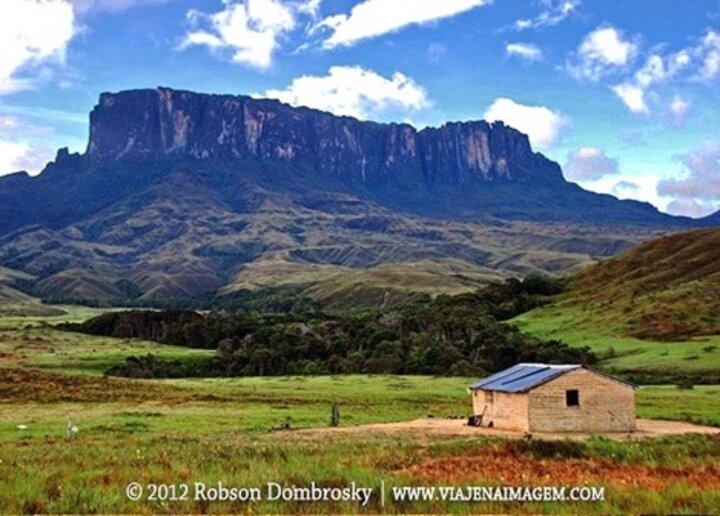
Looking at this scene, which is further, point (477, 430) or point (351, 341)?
point (351, 341)

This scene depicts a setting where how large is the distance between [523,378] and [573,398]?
314 centimetres

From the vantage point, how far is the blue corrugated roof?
43.5 meters

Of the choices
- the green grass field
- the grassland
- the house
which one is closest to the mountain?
the green grass field

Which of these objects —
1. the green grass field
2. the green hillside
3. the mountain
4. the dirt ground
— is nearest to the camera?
the dirt ground

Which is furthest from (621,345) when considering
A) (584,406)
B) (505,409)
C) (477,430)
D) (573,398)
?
(477,430)

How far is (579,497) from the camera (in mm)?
15742

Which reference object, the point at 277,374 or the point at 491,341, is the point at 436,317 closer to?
the point at 491,341

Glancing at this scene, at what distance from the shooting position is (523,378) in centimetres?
4606

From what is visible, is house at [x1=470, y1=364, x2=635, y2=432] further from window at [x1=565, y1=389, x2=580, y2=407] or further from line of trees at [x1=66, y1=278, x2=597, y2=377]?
line of trees at [x1=66, y1=278, x2=597, y2=377]

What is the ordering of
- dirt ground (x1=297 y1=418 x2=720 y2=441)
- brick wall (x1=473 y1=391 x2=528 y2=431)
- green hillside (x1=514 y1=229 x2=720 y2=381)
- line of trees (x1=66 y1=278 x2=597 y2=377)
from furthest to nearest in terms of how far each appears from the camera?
1. line of trees (x1=66 y1=278 x2=597 y2=377)
2. green hillside (x1=514 y1=229 x2=720 y2=381)
3. brick wall (x1=473 y1=391 x2=528 y2=431)
4. dirt ground (x1=297 y1=418 x2=720 y2=441)

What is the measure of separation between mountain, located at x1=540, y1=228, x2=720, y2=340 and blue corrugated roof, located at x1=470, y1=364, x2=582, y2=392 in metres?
56.4

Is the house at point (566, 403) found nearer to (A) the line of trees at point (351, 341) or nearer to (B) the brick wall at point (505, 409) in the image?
(B) the brick wall at point (505, 409)

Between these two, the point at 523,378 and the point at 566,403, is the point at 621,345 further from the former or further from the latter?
the point at 566,403

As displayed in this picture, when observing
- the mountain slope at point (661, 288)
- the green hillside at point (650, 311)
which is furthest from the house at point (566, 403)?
the mountain slope at point (661, 288)
